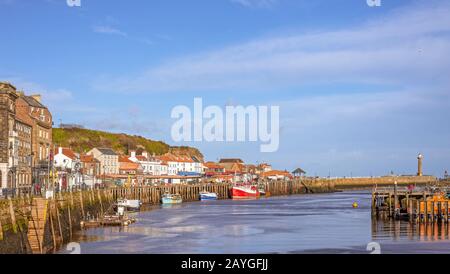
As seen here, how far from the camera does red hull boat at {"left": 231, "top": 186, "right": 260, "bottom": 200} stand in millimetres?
130000

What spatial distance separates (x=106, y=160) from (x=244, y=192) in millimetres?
33250

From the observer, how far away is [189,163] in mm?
174125

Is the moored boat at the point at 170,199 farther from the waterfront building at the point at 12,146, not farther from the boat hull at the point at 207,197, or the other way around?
the waterfront building at the point at 12,146

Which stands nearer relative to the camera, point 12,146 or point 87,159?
point 12,146

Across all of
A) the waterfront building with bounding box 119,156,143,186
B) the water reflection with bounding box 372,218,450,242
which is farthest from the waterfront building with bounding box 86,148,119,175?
the water reflection with bounding box 372,218,450,242

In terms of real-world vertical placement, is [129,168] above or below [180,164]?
below

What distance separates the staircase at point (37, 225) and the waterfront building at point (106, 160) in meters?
95.5

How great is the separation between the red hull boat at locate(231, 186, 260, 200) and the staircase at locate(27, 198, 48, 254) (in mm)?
90858

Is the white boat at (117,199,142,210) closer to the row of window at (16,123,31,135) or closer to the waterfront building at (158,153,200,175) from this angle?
the row of window at (16,123,31,135)

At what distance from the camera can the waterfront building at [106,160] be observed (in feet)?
450

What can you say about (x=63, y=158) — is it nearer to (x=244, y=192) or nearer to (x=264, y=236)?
(x=244, y=192)

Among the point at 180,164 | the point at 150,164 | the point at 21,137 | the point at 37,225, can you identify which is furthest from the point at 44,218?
the point at 180,164

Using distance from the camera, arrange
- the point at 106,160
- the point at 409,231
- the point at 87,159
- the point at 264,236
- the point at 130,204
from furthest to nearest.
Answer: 1. the point at 106,160
2. the point at 87,159
3. the point at 130,204
4. the point at 409,231
5. the point at 264,236

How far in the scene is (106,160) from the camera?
139 metres
